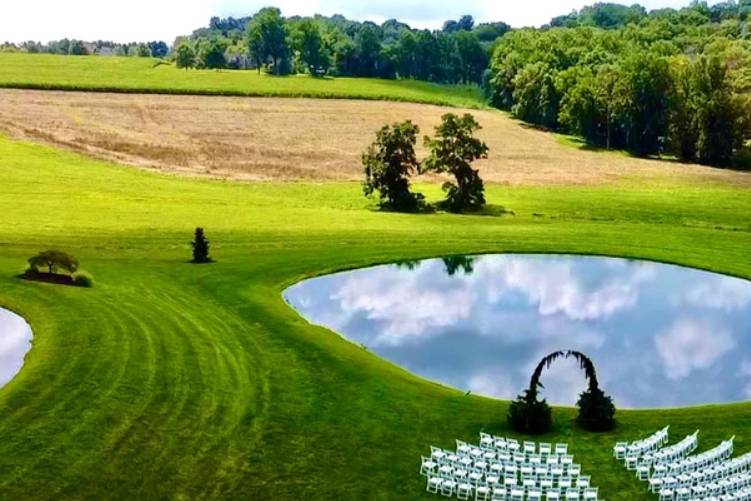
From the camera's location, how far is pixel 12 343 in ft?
139

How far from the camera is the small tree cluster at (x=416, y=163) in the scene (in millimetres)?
86250

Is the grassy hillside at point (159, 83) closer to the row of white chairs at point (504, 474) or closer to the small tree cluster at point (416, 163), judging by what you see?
the small tree cluster at point (416, 163)

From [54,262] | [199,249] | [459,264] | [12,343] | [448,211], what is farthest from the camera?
[448,211]

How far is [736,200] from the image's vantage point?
95938 millimetres

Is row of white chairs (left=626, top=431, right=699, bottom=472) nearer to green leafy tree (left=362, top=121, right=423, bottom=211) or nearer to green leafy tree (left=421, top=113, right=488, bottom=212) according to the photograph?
green leafy tree (left=362, top=121, right=423, bottom=211)

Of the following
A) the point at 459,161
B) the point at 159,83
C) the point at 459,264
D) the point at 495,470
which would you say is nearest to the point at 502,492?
the point at 495,470

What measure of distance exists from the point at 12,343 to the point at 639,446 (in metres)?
29.2

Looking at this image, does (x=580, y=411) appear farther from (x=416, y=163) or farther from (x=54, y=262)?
(x=416, y=163)

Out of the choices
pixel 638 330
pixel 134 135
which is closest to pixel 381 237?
pixel 638 330

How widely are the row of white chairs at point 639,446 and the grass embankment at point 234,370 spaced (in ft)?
2.19

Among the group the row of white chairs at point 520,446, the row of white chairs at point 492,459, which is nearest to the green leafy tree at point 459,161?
the row of white chairs at point 520,446

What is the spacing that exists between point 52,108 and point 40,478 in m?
117

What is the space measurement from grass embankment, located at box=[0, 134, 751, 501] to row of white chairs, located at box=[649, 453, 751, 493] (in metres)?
0.87

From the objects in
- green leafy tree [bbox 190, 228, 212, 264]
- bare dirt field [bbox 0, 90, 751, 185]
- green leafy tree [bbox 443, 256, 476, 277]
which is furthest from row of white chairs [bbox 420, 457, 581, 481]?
bare dirt field [bbox 0, 90, 751, 185]
